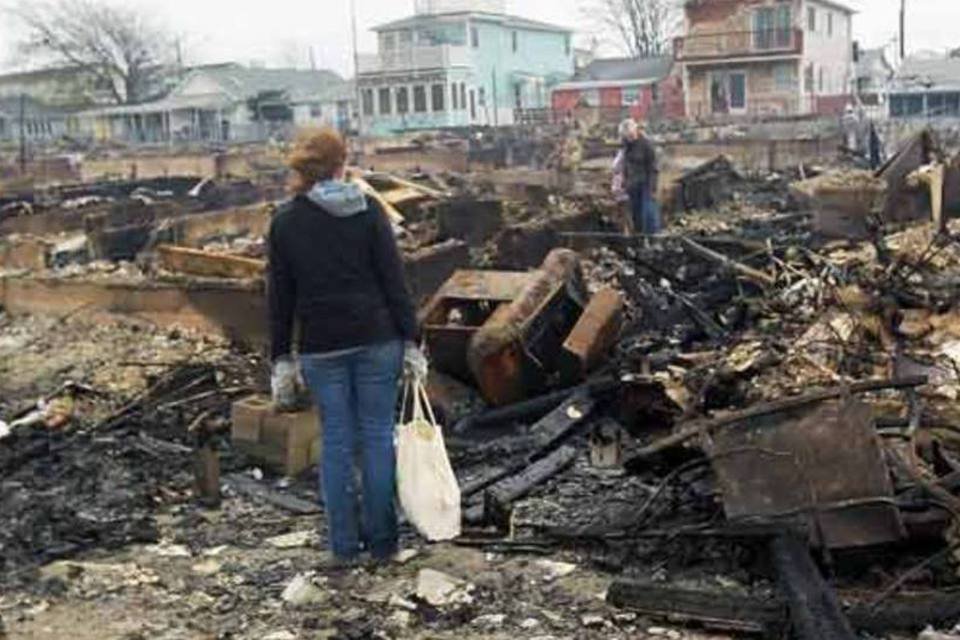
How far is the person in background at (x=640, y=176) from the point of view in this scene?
13469 mm

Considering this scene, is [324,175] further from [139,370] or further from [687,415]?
[139,370]

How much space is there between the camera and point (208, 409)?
7.62 meters

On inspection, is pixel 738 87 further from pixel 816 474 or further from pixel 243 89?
pixel 816 474

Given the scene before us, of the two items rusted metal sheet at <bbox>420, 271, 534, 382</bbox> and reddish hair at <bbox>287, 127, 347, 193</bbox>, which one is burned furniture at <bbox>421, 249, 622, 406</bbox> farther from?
reddish hair at <bbox>287, 127, 347, 193</bbox>

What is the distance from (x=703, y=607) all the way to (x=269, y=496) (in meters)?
2.65

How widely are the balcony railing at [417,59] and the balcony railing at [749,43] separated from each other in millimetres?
13474

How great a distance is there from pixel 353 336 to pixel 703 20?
172 feet

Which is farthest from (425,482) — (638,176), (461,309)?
(638,176)

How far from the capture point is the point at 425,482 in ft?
16.5

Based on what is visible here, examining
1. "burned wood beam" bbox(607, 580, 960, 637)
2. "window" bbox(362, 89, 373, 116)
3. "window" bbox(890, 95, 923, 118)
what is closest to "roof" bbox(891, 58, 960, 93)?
"window" bbox(890, 95, 923, 118)

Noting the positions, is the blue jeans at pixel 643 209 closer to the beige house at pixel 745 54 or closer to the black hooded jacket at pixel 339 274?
the black hooded jacket at pixel 339 274

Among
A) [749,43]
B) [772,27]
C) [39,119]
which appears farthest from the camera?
[39,119]

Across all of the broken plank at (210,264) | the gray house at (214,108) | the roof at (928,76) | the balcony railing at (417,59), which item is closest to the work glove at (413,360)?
the broken plank at (210,264)

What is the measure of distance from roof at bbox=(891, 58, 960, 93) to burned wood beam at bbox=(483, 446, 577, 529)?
47.7 meters
